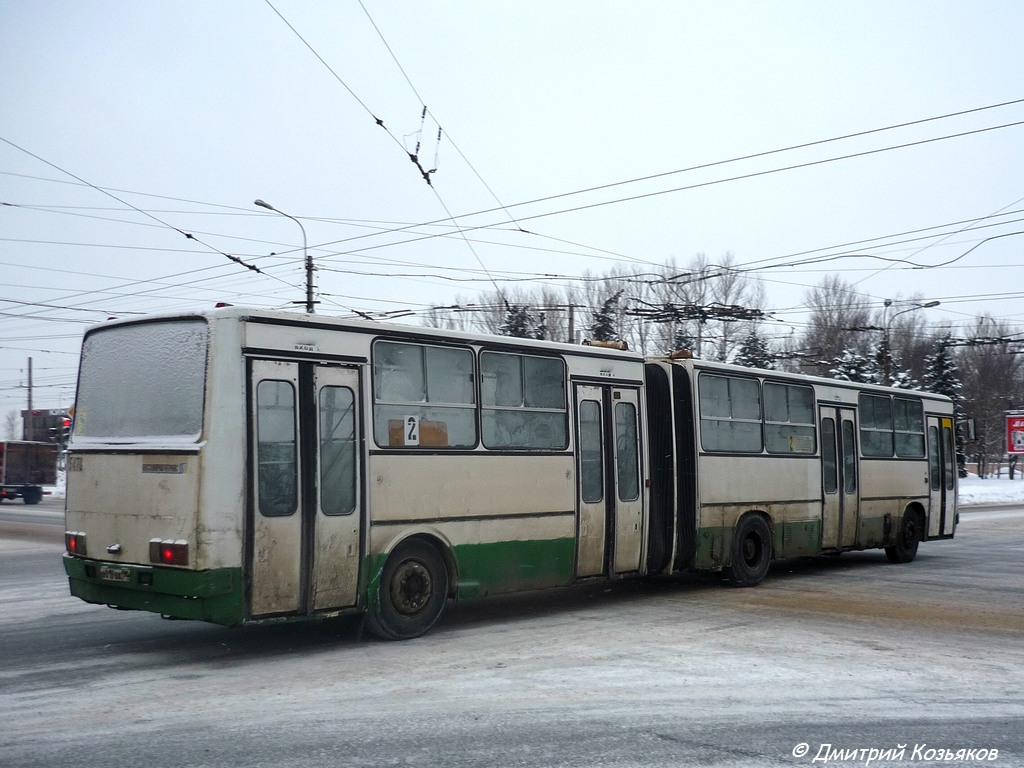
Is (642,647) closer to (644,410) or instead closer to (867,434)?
(644,410)

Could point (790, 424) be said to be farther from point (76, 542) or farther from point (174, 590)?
point (76, 542)

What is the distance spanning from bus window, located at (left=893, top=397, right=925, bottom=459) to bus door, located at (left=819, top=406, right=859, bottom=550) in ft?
6.11

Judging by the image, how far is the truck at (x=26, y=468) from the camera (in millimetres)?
44750

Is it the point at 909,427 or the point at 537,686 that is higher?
the point at 909,427

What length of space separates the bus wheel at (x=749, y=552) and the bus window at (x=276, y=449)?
7.16 m

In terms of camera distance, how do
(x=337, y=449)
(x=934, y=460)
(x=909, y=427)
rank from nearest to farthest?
1. (x=337, y=449)
2. (x=909, y=427)
3. (x=934, y=460)

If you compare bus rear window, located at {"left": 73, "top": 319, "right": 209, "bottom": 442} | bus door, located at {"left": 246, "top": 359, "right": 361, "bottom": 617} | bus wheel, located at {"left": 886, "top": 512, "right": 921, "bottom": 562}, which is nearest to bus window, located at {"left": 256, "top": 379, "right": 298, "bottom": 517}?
bus door, located at {"left": 246, "top": 359, "right": 361, "bottom": 617}

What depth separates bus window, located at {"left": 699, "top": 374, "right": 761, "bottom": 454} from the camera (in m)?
13.4

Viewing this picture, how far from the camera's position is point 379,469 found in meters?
9.25

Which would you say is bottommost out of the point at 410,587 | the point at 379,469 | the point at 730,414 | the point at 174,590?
the point at 410,587

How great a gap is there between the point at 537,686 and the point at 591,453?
181 inches

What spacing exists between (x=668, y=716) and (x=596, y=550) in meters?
5.14

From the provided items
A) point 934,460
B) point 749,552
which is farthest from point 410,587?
point 934,460

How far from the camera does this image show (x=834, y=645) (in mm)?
9242
